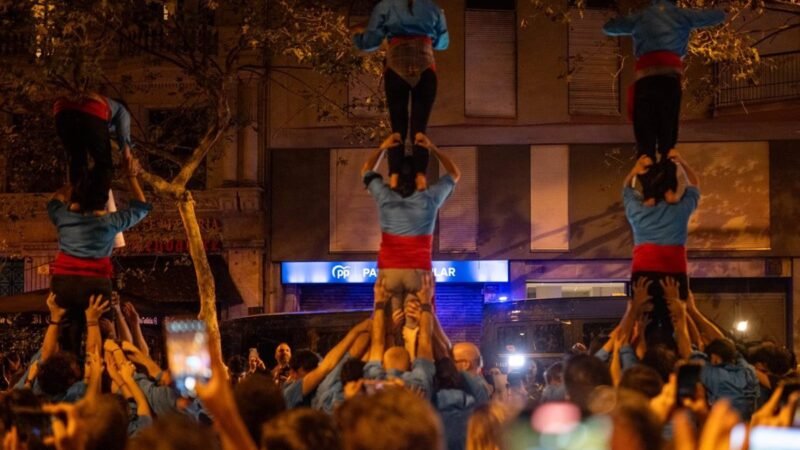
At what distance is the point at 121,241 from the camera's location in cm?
835

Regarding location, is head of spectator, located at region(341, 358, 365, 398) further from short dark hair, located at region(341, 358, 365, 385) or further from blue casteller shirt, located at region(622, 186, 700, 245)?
blue casteller shirt, located at region(622, 186, 700, 245)

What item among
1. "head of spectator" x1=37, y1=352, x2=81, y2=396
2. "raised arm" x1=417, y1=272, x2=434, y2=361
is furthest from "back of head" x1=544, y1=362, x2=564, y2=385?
"head of spectator" x1=37, y1=352, x2=81, y2=396

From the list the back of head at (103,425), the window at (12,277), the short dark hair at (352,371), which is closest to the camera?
the back of head at (103,425)

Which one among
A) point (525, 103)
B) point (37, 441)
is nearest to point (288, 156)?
point (525, 103)

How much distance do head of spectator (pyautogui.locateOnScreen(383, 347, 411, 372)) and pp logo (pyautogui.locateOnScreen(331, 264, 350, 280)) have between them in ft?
53.8

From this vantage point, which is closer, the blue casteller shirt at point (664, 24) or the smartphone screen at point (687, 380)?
the smartphone screen at point (687, 380)

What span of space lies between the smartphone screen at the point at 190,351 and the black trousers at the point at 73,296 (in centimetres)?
422

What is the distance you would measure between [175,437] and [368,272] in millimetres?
19169

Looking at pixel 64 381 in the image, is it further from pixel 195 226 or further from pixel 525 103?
pixel 525 103

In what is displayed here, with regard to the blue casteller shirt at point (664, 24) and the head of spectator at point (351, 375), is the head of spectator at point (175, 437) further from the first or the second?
the blue casteller shirt at point (664, 24)

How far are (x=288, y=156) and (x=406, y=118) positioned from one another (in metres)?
15.6

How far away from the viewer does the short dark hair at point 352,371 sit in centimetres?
609

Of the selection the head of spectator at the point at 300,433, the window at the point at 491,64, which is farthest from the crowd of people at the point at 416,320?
the window at the point at 491,64

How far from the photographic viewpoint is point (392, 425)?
10.9 feet
